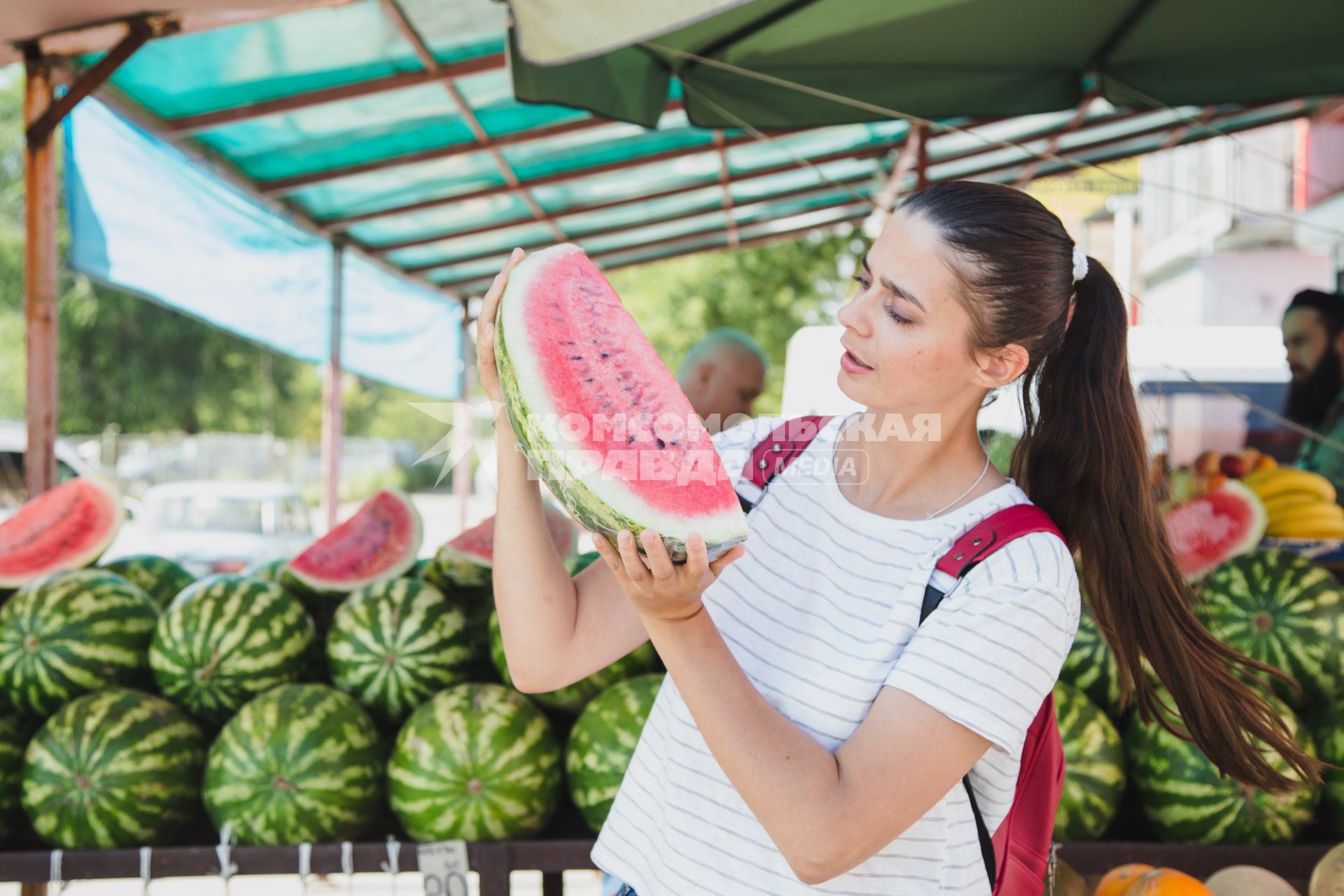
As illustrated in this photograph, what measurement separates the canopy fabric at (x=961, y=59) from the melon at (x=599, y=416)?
1515mm

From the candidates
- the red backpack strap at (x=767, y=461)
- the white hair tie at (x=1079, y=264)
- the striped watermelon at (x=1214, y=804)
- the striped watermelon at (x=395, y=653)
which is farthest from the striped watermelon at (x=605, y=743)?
the white hair tie at (x=1079, y=264)

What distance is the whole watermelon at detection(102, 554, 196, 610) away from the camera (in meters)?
3.09

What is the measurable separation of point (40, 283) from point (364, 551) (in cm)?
153

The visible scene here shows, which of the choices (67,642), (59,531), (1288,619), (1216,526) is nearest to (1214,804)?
(1288,619)

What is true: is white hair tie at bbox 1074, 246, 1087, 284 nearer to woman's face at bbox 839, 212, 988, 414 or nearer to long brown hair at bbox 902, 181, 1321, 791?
long brown hair at bbox 902, 181, 1321, 791

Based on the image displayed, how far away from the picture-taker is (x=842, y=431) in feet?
5.06

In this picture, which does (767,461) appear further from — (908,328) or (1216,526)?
(1216,526)

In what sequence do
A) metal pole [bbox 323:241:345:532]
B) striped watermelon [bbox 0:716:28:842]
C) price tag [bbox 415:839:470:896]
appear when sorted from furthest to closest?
metal pole [bbox 323:241:345:532] < striped watermelon [bbox 0:716:28:842] < price tag [bbox 415:839:470:896]

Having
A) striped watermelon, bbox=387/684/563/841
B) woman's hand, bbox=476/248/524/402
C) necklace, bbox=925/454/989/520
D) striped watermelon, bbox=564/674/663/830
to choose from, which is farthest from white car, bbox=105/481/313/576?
necklace, bbox=925/454/989/520

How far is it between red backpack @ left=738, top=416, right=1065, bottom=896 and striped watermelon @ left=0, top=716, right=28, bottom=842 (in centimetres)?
235

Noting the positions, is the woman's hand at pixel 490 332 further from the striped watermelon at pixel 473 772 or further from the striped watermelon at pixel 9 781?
the striped watermelon at pixel 9 781

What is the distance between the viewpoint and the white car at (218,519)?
1074cm

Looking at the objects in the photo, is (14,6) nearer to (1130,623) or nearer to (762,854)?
(762,854)

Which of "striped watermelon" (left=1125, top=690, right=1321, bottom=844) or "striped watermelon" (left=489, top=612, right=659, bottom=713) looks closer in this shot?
"striped watermelon" (left=1125, top=690, right=1321, bottom=844)
